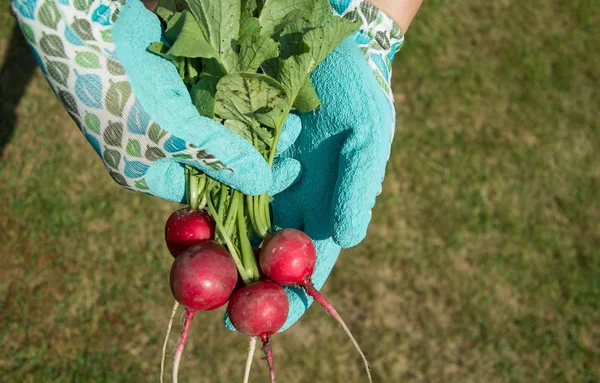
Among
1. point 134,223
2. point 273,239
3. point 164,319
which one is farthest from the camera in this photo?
point 134,223

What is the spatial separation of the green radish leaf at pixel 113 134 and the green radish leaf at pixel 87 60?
0.21 meters

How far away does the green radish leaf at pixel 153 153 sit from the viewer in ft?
6.33

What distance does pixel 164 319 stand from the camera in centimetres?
326

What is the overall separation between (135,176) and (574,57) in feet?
12.7

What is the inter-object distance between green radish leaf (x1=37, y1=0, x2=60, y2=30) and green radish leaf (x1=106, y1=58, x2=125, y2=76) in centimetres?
19

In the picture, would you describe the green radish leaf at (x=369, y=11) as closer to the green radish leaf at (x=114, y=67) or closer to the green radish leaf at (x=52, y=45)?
the green radish leaf at (x=114, y=67)

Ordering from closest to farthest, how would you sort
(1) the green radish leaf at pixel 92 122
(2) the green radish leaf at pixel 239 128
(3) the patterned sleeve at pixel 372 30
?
(1) the green radish leaf at pixel 92 122
(2) the green radish leaf at pixel 239 128
(3) the patterned sleeve at pixel 372 30

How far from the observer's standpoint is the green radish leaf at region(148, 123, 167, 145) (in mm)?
1846

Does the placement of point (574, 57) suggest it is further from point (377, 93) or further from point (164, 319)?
point (164, 319)

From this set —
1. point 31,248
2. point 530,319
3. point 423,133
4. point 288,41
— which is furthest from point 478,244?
point 31,248

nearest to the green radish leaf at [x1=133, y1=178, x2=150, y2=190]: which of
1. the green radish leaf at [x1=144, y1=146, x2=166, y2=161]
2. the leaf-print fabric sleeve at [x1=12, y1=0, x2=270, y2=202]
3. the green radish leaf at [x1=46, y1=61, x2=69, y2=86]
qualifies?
the leaf-print fabric sleeve at [x1=12, y1=0, x2=270, y2=202]

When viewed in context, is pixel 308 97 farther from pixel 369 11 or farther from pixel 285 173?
pixel 369 11

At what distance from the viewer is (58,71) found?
1726 millimetres

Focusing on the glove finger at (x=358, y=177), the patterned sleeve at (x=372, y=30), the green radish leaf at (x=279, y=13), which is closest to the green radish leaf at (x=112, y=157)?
the green radish leaf at (x=279, y=13)
